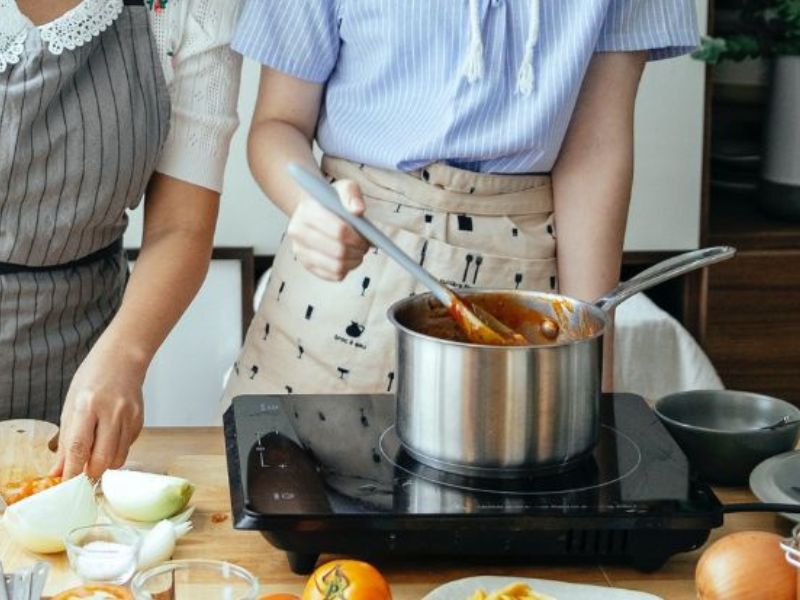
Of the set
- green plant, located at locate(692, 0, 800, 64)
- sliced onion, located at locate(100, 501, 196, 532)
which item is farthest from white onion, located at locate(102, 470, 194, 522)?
green plant, located at locate(692, 0, 800, 64)

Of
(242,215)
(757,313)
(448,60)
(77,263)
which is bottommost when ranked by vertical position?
(757,313)

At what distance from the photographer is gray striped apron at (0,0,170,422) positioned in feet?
4.60

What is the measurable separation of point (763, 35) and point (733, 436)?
1735 millimetres

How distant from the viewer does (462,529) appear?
3.55ft

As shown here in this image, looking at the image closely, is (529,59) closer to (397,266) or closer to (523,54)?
(523,54)

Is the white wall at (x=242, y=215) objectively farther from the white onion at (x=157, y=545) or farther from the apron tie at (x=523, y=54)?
the white onion at (x=157, y=545)

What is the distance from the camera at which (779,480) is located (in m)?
1.25

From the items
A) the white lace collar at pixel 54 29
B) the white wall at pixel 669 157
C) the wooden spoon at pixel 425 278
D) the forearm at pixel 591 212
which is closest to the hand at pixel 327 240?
the wooden spoon at pixel 425 278

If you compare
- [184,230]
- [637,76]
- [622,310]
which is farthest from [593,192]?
[622,310]

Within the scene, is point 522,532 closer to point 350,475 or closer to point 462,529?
point 462,529

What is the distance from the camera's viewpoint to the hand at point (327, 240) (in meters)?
1.16

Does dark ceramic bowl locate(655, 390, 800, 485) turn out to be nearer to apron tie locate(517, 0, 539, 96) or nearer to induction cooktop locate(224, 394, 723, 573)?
induction cooktop locate(224, 394, 723, 573)

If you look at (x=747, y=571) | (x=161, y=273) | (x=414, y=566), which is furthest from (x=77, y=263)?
(x=747, y=571)

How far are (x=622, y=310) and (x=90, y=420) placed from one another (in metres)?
1.57
